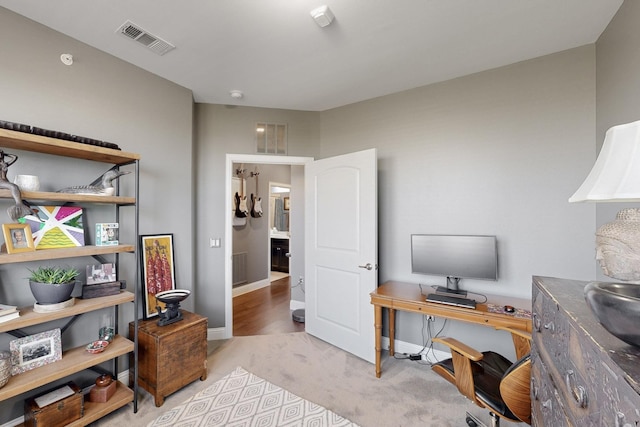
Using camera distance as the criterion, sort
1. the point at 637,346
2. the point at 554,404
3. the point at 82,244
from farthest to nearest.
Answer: the point at 82,244 < the point at 554,404 < the point at 637,346

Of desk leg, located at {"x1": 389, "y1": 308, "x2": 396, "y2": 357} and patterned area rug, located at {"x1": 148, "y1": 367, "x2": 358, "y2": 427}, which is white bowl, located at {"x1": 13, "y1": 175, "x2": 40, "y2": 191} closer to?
patterned area rug, located at {"x1": 148, "y1": 367, "x2": 358, "y2": 427}

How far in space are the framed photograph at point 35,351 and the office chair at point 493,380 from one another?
2434 mm

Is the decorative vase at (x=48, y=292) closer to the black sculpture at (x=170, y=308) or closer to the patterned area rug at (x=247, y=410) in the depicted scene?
the black sculpture at (x=170, y=308)

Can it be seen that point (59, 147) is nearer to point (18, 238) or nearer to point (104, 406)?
point (18, 238)

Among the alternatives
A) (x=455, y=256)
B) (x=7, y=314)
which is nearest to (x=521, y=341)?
(x=455, y=256)

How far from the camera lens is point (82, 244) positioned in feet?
6.37

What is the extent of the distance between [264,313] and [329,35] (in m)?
3.45

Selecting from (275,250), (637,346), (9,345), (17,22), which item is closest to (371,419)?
(637,346)

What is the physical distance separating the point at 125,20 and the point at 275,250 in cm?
534

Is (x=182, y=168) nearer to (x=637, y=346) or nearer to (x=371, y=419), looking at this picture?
(x=371, y=419)

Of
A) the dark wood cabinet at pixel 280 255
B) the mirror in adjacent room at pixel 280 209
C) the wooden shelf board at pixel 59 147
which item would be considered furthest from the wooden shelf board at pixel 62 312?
the mirror in adjacent room at pixel 280 209

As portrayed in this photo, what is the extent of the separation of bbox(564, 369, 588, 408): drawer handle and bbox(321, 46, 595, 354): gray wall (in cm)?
183

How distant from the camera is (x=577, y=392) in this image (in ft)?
Result: 2.16

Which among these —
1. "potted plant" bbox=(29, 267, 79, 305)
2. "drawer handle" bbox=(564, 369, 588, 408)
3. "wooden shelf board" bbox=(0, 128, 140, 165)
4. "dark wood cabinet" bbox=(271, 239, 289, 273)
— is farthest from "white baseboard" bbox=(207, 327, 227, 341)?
"dark wood cabinet" bbox=(271, 239, 289, 273)
